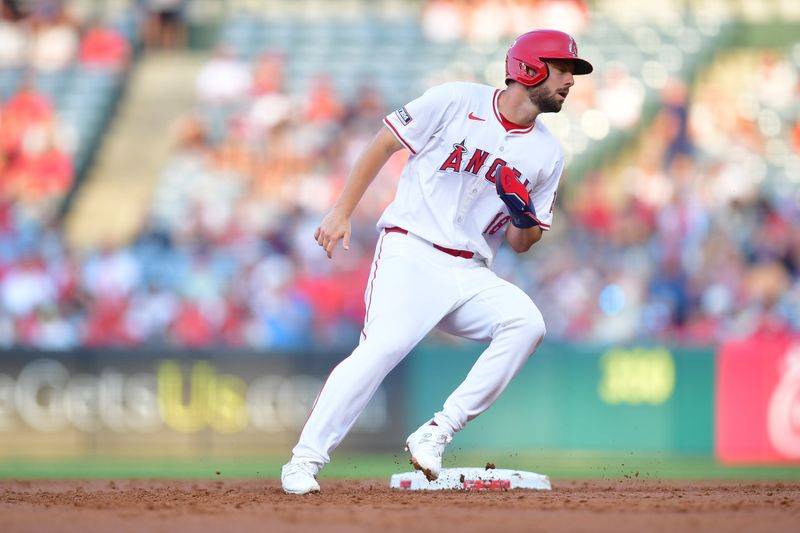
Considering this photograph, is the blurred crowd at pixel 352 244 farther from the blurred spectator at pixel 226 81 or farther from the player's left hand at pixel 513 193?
the player's left hand at pixel 513 193

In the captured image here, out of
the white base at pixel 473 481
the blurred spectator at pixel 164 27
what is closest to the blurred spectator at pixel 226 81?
the blurred spectator at pixel 164 27

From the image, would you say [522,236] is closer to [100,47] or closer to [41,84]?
[41,84]

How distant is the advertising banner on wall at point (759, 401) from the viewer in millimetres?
11633

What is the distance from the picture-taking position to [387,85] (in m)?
16.2

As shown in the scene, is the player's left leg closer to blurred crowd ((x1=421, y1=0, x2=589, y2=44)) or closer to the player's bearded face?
the player's bearded face

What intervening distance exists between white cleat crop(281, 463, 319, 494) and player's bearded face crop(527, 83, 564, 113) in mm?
1960

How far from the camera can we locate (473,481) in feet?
22.0

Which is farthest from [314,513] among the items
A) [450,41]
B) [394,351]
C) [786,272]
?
[450,41]

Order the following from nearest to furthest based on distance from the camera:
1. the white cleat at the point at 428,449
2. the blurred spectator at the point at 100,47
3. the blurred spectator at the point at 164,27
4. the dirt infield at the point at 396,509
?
1. the dirt infield at the point at 396,509
2. the white cleat at the point at 428,449
3. the blurred spectator at the point at 100,47
4. the blurred spectator at the point at 164,27

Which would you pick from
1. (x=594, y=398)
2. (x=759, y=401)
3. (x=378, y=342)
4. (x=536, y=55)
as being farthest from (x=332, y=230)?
Result: (x=759, y=401)

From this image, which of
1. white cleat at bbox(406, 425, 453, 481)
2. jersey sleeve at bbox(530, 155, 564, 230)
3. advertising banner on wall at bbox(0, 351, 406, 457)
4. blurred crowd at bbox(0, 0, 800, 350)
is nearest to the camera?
white cleat at bbox(406, 425, 453, 481)

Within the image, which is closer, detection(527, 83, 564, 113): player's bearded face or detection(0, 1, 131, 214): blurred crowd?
detection(527, 83, 564, 113): player's bearded face

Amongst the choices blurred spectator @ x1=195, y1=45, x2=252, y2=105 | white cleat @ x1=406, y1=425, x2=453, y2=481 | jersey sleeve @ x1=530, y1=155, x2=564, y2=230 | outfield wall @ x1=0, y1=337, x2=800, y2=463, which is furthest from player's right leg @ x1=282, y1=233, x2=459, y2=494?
blurred spectator @ x1=195, y1=45, x2=252, y2=105

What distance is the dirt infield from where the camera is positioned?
198 inches
